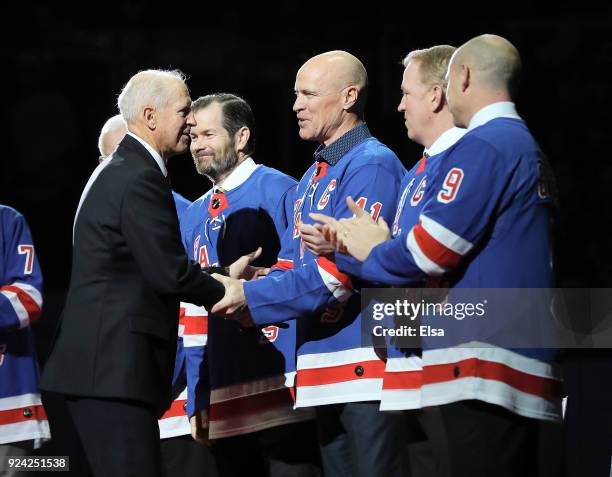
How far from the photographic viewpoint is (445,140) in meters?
3.29

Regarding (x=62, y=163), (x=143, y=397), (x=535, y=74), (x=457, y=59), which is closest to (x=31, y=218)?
(x=62, y=163)

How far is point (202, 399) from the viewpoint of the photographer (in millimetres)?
3986

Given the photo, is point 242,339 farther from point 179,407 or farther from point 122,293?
point 122,293

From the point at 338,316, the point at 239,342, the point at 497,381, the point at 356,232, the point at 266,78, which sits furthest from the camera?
the point at 266,78

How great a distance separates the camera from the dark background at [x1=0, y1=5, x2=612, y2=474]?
Answer: 6375 mm

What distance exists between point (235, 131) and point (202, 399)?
1078 mm

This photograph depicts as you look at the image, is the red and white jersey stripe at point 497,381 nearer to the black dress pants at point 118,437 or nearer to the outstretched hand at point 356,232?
the outstretched hand at point 356,232

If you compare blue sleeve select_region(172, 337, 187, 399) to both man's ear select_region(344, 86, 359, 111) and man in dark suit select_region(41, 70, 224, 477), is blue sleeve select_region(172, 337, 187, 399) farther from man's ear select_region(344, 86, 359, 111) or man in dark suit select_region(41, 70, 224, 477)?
man's ear select_region(344, 86, 359, 111)

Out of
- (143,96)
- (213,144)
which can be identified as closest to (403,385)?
(143,96)

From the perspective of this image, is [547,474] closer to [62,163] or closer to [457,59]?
[457,59]

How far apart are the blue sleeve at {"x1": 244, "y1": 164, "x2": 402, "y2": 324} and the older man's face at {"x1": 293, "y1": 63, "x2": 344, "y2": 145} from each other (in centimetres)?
29

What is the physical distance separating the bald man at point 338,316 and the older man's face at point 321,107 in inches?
2.8

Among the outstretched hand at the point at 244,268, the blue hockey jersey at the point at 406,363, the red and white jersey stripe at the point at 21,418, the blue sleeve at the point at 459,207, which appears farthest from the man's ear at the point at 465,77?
the red and white jersey stripe at the point at 21,418

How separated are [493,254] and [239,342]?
1.48 metres
